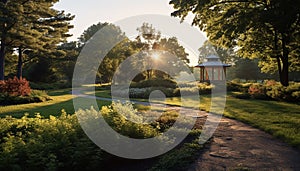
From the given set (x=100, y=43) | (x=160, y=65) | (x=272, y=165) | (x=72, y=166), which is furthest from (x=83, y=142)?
(x=160, y=65)

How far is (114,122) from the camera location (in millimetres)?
5055

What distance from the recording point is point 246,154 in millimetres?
4715

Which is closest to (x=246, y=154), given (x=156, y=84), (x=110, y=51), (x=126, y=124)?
(x=126, y=124)

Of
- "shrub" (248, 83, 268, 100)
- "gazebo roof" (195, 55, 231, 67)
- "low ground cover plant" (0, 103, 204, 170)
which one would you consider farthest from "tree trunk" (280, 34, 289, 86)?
"gazebo roof" (195, 55, 231, 67)

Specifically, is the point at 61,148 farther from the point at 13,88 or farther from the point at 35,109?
the point at 13,88

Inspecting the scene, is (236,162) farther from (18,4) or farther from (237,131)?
(18,4)

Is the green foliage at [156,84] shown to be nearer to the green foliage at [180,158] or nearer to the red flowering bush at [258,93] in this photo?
the red flowering bush at [258,93]

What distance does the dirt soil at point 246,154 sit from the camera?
407 cm

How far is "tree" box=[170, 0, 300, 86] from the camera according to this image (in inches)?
356

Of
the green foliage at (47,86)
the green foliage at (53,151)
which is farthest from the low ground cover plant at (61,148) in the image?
the green foliage at (47,86)

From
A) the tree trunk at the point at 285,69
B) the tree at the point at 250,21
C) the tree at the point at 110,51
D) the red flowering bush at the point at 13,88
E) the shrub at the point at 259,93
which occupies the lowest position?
the shrub at the point at 259,93

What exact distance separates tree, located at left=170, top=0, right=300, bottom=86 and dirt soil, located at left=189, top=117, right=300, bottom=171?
487cm

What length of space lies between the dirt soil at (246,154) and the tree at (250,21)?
4.87m

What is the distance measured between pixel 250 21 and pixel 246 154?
7089mm
